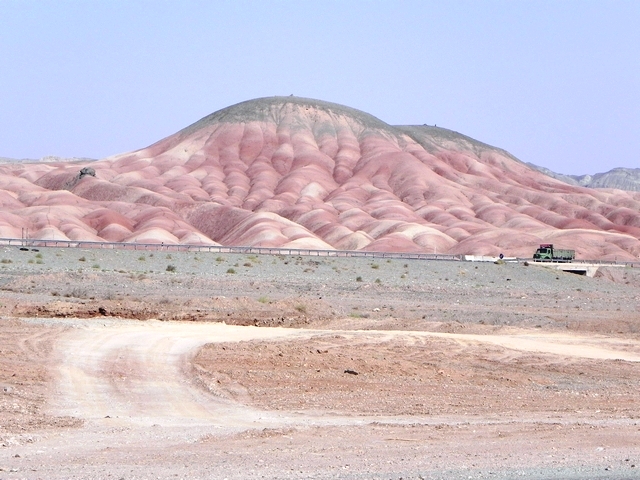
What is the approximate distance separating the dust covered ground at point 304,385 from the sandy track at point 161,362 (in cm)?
7

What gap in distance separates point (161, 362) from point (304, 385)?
379cm

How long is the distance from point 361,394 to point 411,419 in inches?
98.7

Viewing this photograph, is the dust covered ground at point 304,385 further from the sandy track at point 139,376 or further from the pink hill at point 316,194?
the pink hill at point 316,194

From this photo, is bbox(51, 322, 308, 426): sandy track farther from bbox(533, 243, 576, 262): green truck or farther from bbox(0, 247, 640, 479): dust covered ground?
bbox(533, 243, 576, 262): green truck

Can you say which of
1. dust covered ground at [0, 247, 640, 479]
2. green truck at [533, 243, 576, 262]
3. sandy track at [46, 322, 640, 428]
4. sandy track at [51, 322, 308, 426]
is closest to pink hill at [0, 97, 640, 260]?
green truck at [533, 243, 576, 262]

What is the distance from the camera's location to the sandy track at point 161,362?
15953mm

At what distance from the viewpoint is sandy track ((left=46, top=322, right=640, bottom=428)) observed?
15953 millimetres

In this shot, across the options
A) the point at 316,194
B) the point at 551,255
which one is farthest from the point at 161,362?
the point at 316,194

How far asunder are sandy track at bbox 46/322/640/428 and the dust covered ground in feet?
0.22

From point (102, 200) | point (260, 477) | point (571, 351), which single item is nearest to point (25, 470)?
point (260, 477)

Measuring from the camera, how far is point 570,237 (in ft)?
394

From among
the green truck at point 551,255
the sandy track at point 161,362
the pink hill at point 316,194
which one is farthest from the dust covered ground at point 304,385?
the pink hill at point 316,194

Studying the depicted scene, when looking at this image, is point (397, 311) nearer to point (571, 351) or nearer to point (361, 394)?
point (571, 351)

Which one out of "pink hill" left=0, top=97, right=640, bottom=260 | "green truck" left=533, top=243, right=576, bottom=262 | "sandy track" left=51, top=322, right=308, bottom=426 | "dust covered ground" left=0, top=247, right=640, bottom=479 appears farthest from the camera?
"pink hill" left=0, top=97, right=640, bottom=260
